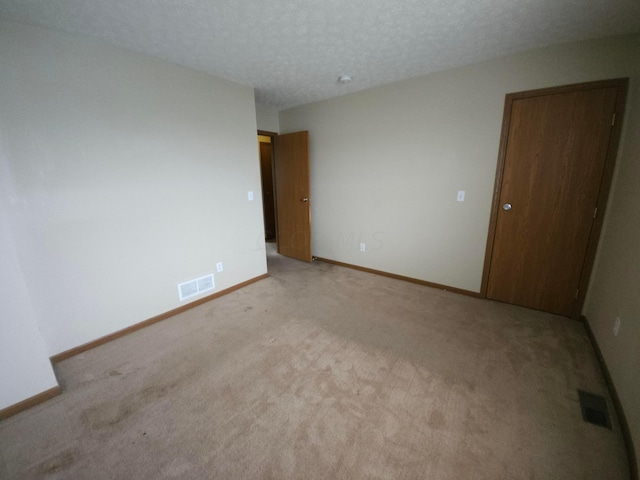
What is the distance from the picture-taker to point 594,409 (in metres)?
1.44

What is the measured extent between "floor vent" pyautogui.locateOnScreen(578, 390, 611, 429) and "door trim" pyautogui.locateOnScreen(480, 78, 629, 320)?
42.9 inches

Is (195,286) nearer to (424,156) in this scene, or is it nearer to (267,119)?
(267,119)

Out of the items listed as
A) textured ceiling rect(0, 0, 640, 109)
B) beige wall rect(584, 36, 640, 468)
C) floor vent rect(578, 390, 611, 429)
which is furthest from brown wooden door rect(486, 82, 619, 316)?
floor vent rect(578, 390, 611, 429)

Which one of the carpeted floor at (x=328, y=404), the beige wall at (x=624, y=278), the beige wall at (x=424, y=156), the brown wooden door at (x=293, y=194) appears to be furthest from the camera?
the brown wooden door at (x=293, y=194)

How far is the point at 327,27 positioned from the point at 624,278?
2.60 meters

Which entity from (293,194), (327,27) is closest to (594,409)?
(327,27)

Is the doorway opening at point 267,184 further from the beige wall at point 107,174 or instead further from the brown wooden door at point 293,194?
the beige wall at point 107,174

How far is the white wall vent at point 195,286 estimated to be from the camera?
2.59 meters

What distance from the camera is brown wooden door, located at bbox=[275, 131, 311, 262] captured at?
12.1 feet

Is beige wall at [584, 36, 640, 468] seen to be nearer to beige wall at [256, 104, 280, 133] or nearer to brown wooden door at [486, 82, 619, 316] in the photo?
brown wooden door at [486, 82, 619, 316]

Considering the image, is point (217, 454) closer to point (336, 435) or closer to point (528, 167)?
point (336, 435)

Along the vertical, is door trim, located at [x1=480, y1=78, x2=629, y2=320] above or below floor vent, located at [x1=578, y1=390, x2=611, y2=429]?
above

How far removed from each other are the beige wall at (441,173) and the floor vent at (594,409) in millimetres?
130

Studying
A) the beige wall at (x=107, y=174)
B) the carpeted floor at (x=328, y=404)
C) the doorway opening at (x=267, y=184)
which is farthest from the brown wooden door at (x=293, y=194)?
the carpeted floor at (x=328, y=404)
